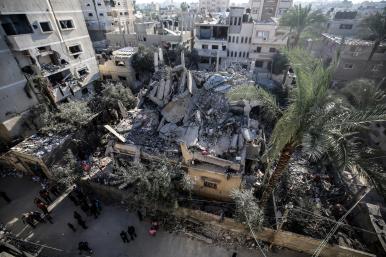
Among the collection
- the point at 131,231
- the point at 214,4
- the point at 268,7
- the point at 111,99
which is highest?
the point at 268,7

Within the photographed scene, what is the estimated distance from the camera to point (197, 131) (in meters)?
13.0

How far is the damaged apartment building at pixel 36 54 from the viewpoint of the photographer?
16.0 metres

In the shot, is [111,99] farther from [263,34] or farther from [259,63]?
[259,63]

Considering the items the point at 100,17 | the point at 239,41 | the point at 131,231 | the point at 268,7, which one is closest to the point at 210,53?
the point at 239,41

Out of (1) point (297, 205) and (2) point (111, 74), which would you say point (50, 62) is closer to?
(2) point (111, 74)

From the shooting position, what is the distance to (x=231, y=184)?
11578 mm

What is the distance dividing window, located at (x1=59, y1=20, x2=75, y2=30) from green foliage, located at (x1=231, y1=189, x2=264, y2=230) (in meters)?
22.0

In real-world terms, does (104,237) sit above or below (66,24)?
below

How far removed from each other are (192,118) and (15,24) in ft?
54.0

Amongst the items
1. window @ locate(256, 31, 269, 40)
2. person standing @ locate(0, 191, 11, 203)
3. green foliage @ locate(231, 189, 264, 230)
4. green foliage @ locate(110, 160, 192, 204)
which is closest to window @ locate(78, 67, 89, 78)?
person standing @ locate(0, 191, 11, 203)

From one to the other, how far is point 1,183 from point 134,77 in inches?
660

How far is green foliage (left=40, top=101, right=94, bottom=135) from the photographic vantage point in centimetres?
1598

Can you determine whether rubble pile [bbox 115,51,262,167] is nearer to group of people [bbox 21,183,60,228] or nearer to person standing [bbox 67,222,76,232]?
person standing [bbox 67,222,76,232]

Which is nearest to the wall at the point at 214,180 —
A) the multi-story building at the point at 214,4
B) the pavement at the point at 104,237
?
the pavement at the point at 104,237
